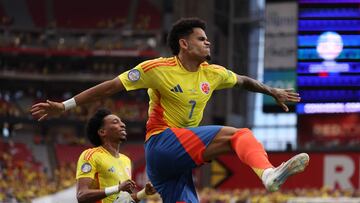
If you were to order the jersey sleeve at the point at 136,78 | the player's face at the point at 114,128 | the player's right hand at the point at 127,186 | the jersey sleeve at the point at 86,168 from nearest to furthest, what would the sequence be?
the jersey sleeve at the point at 136,78, the player's right hand at the point at 127,186, the jersey sleeve at the point at 86,168, the player's face at the point at 114,128

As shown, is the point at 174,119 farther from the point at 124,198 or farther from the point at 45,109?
the point at 124,198

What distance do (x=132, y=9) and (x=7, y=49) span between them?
7.29 meters

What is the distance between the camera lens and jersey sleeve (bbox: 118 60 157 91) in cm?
608

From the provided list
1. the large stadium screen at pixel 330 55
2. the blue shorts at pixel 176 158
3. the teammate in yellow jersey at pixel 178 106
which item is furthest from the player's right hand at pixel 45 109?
the large stadium screen at pixel 330 55

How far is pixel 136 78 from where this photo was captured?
6.10 metres

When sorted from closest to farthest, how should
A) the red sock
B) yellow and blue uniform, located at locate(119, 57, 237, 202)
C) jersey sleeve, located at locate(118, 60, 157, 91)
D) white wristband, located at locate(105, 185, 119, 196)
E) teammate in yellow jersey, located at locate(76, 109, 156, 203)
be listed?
1. the red sock
2. yellow and blue uniform, located at locate(119, 57, 237, 202)
3. jersey sleeve, located at locate(118, 60, 157, 91)
4. white wristband, located at locate(105, 185, 119, 196)
5. teammate in yellow jersey, located at locate(76, 109, 156, 203)

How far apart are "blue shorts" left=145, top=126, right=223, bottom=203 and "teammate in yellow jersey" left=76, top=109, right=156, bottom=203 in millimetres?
580

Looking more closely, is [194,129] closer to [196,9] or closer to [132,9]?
[196,9]

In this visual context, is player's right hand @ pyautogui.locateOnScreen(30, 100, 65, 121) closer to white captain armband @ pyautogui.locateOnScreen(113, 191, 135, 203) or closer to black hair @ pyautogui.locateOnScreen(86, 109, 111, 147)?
white captain armband @ pyautogui.locateOnScreen(113, 191, 135, 203)

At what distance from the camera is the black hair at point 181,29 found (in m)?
6.29

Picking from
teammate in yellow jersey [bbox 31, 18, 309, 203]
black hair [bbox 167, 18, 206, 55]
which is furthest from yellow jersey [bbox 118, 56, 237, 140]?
black hair [bbox 167, 18, 206, 55]

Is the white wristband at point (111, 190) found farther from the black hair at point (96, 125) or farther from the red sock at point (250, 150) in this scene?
the red sock at point (250, 150)

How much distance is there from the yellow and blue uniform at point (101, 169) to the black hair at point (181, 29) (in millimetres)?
1868

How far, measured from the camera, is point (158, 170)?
20.4 ft
